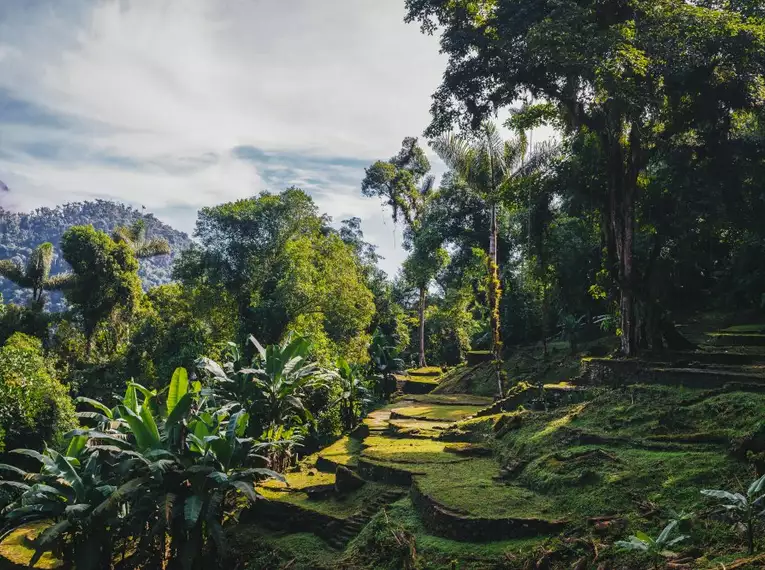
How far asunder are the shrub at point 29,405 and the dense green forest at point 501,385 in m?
0.07

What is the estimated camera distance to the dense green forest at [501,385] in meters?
6.38

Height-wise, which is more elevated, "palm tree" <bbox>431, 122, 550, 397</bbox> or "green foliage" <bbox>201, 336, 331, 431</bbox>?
"palm tree" <bbox>431, 122, 550, 397</bbox>

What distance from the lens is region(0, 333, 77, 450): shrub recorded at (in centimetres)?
1381

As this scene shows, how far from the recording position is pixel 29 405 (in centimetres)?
1405

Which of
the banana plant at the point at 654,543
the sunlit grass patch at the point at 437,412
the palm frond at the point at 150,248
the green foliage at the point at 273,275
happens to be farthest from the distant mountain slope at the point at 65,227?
the banana plant at the point at 654,543

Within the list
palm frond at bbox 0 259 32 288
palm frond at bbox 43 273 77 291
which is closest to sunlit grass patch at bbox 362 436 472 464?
palm frond at bbox 43 273 77 291

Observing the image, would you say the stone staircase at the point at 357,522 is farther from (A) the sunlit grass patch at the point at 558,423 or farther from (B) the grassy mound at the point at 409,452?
(A) the sunlit grass patch at the point at 558,423

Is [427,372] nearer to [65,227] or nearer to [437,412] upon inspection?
[437,412]

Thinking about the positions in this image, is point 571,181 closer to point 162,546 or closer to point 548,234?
point 548,234

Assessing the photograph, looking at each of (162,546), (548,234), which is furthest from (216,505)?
(548,234)

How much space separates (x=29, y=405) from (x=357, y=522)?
9958 mm

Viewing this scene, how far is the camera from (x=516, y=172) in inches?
704

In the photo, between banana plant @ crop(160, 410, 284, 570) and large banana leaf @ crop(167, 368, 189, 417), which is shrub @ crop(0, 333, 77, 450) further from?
banana plant @ crop(160, 410, 284, 570)

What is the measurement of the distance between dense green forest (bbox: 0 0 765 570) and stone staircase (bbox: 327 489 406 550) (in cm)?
4
